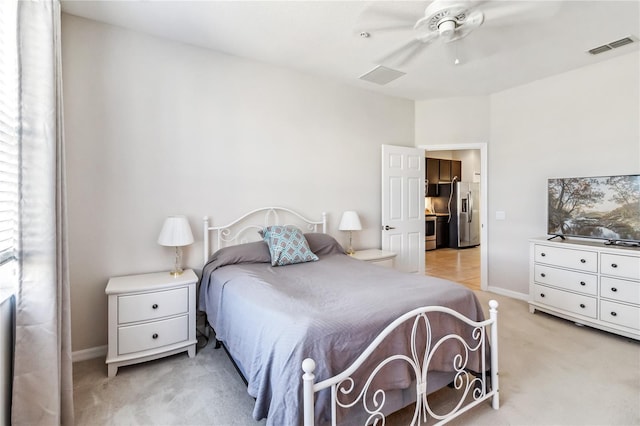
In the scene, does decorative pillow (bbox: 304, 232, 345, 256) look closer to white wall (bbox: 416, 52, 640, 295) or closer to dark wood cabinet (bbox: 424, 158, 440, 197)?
white wall (bbox: 416, 52, 640, 295)

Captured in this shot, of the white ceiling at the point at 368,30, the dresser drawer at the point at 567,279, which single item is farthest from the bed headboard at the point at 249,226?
the dresser drawer at the point at 567,279

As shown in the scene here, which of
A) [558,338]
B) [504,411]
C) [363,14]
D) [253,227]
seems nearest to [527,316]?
[558,338]

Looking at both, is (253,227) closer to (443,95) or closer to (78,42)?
(78,42)

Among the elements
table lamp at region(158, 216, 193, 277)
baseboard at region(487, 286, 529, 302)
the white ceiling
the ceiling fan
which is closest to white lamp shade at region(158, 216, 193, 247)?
table lamp at region(158, 216, 193, 277)

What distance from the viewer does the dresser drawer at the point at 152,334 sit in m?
2.31

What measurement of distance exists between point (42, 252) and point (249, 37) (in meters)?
2.35

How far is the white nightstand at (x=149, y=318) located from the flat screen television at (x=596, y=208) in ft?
13.1

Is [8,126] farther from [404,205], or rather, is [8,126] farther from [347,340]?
[404,205]

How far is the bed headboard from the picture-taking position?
307 centimetres

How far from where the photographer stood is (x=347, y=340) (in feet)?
4.83

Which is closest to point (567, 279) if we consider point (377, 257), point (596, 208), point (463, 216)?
point (596, 208)

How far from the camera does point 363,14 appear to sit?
6.09ft

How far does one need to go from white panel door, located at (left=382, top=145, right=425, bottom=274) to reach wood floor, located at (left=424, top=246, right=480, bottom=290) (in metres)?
0.88

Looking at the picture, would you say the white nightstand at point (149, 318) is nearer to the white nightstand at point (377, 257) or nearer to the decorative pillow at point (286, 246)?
the decorative pillow at point (286, 246)
